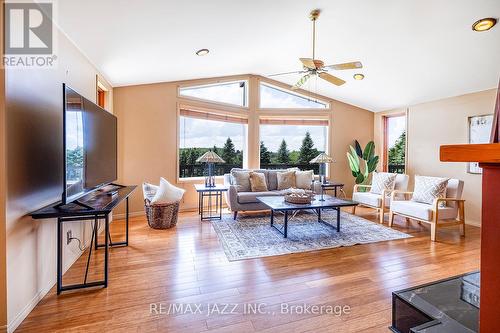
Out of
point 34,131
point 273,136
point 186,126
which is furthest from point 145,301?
point 273,136

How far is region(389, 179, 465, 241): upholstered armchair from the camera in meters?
3.72

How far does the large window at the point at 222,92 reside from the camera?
5.43m

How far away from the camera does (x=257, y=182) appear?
5047mm

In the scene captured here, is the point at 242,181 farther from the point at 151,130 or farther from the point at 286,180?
the point at 151,130

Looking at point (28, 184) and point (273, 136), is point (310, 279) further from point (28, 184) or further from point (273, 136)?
point (273, 136)

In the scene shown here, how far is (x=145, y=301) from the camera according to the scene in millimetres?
2092

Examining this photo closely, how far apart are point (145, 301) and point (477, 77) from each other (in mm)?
5480

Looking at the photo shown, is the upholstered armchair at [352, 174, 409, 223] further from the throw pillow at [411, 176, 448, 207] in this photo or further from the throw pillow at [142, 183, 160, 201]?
the throw pillow at [142, 183, 160, 201]

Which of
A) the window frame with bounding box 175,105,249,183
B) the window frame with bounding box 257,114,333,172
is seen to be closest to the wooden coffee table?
the window frame with bounding box 175,105,249,183

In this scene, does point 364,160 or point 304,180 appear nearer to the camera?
point 304,180

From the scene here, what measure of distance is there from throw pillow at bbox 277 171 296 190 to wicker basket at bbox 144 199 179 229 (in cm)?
228

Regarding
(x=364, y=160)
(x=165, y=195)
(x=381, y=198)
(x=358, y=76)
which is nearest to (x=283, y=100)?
(x=358, y=76)

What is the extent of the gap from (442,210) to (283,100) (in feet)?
13.1

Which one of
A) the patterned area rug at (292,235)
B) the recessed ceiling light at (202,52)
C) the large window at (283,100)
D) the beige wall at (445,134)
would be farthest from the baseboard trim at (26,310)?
the beige wall at (445,134)
